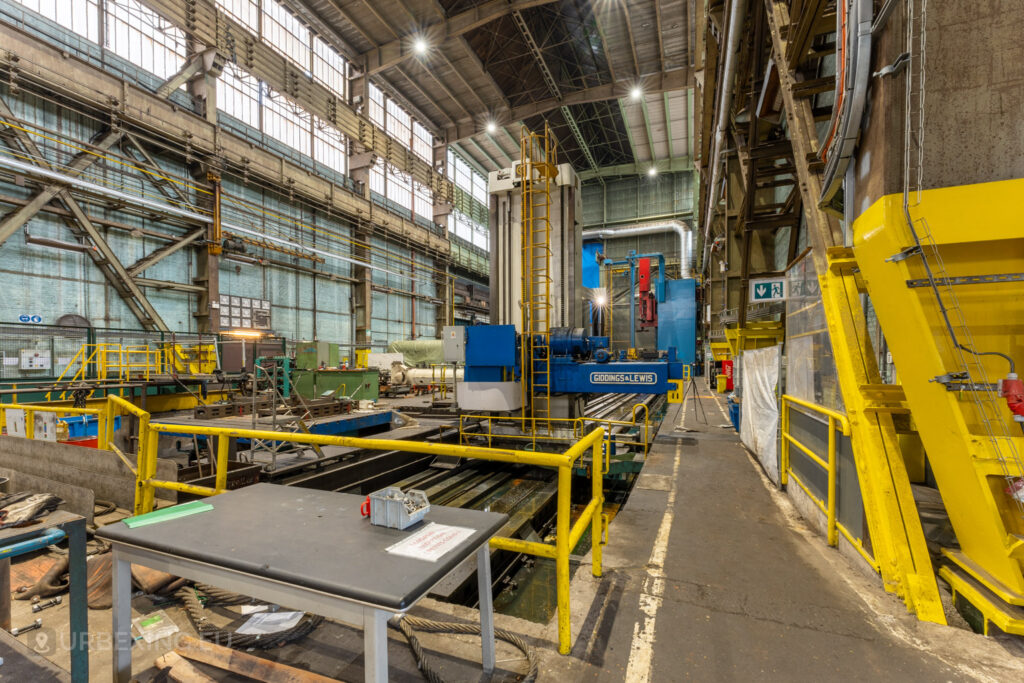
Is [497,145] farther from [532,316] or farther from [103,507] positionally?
[103,507]

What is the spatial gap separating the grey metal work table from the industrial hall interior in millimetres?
19

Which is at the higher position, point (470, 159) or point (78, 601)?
point (470, 159)

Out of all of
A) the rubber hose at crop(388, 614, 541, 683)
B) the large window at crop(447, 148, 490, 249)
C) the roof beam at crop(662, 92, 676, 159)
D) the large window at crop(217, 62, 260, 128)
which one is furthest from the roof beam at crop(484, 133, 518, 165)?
the rubber hose at crop(388, 614, 541, 683)

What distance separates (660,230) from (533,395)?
974 inches

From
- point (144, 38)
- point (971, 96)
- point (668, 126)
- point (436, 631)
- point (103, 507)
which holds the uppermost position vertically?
point (668, 126)

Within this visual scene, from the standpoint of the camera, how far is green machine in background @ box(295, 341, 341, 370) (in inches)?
497

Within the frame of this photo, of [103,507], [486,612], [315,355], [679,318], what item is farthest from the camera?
[679,318]

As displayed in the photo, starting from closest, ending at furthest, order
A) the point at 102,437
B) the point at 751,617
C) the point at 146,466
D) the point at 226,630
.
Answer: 1. the point at 226,630
2. the point at 751,617
3. the point at 146,466
4. the point at 102,437

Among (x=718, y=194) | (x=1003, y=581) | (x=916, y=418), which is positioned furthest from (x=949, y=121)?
(x=718, y=194)

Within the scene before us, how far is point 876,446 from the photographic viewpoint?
9.86 feet

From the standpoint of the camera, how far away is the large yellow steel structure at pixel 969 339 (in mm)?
2455

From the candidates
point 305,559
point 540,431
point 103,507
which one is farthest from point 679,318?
point 305,559

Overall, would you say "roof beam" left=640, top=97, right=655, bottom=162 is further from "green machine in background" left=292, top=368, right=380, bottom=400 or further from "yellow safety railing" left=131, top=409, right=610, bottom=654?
"yellow safety railing" left=131, top=409, right=610, bottom=654

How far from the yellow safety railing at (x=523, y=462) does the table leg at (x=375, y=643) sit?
39.6 inches
